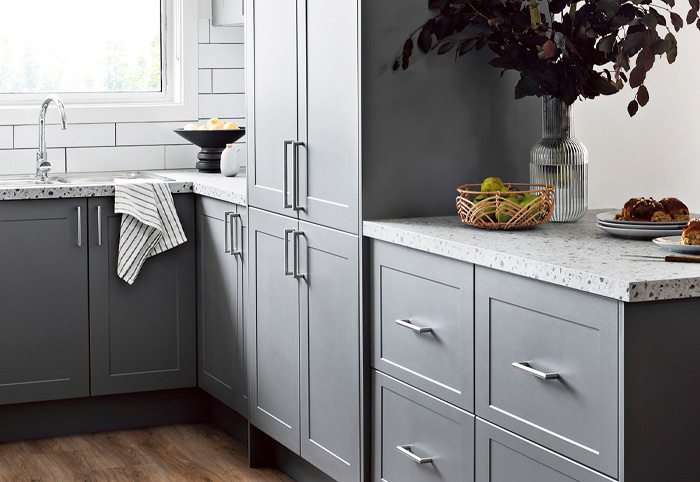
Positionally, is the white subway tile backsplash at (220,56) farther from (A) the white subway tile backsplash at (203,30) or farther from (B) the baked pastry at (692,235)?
(B) the baked pastry at (692,235)

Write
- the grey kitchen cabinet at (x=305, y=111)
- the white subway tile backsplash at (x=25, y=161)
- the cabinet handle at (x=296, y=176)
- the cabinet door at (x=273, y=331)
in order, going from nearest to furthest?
the grey kitchen cabinet at (x=305, y=111)
the cabinet handle at (x=296, y=176)
the cabinet door at (x=273, y=331)
the white subway tile backsplash at (x=25, y=161)

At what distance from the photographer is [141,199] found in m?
3.73

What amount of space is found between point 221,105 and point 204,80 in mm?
136

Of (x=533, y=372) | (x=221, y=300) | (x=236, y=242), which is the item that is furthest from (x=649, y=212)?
(x=221, y=300)

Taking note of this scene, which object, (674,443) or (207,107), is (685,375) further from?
(207,107)

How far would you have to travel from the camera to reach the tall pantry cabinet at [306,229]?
266cm

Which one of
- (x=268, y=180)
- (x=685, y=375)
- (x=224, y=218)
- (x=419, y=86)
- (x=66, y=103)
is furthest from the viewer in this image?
(x=66, y=103)

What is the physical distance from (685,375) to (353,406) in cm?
112

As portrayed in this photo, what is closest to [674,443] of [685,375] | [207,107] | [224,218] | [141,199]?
[685,375]

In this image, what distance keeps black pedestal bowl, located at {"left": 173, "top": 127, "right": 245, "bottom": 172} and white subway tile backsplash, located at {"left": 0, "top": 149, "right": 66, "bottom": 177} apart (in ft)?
1.69

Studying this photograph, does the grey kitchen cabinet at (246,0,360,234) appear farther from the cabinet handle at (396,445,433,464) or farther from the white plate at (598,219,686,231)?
the white plate at (598,219,686,231)

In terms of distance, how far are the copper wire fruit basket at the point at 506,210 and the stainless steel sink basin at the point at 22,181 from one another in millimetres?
2010

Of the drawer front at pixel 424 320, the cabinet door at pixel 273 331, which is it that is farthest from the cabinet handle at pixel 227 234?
the drawer front at pixel 424 320

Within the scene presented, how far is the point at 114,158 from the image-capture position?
4402 millimetres
